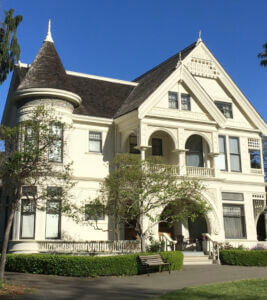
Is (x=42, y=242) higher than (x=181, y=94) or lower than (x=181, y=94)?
lower

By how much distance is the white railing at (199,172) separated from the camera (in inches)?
1068

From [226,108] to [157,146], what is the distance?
622cm

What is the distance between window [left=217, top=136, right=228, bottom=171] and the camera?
2977cm

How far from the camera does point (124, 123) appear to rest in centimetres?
2759

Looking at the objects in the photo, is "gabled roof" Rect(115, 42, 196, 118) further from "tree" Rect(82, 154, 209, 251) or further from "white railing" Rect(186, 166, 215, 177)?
"tree" Rect(82, 154, 209, 251)

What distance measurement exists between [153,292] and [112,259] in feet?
15.6

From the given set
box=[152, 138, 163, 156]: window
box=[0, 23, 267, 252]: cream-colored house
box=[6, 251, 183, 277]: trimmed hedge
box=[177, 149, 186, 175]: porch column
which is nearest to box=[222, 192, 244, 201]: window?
box=[0, 23, 267, 252]: cream-colored house

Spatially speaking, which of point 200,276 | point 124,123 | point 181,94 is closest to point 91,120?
point 124,123

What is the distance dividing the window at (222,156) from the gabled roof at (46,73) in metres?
11.2

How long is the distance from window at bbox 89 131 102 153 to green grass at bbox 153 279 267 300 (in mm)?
14489

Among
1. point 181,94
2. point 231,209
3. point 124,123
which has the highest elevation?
point 181,94

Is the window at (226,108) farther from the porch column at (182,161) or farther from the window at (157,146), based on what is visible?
the porch column at (182,161)

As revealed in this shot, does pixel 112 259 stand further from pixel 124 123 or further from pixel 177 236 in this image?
pixel 124 123

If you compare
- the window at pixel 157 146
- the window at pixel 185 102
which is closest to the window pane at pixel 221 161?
the window at pixel 157 146
